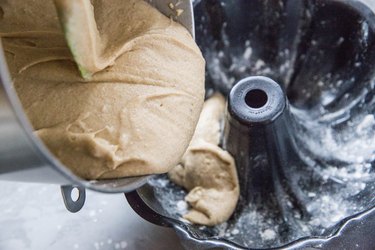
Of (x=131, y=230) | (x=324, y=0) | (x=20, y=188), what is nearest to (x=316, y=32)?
(x=324, y=0)

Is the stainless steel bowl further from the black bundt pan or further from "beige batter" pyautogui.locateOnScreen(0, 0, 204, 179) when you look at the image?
the black bundt pan

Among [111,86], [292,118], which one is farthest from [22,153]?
[292,118]

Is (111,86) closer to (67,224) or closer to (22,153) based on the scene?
(22,153)

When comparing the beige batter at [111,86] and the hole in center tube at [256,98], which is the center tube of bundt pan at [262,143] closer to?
the hole in center tube at [256,98]

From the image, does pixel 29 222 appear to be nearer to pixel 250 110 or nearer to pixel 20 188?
pixel 20 188

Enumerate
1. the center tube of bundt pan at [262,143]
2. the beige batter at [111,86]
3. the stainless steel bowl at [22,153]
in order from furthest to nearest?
the center tube of bundt pan at [262,143], the beige batter at [111,86], the stainless steel bowl at [22,153]

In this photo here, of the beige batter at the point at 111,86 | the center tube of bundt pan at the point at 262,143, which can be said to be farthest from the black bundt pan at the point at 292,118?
the beige batter at the point at 111,86

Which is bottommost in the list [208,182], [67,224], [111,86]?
[67,224]

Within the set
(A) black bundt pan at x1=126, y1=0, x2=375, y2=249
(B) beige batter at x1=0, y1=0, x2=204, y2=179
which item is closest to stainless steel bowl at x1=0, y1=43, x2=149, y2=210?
(B) beige batter at x1=0, y1=0, x2=204, y2=179
